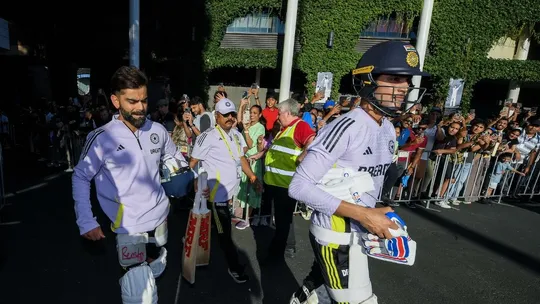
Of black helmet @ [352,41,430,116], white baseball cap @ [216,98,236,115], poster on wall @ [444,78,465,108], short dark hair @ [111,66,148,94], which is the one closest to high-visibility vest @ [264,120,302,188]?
white baseball cap @ [216,98,236,115]

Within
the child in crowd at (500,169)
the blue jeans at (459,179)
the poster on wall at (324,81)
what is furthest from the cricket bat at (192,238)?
the poster on wall at (324,81)

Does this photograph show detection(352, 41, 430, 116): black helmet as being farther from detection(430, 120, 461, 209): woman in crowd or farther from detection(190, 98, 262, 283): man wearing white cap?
detection(430, 120, 461, 209): woman in crowd

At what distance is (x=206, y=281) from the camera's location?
12.7 feet

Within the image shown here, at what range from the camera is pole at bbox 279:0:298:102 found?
14758 millimetres

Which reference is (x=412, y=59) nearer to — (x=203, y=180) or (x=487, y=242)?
(x=203, y=180)

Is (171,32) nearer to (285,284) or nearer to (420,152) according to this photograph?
(420,152)

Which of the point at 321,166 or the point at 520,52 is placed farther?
the point at 520,52

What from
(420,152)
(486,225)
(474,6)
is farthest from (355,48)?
(486,225)

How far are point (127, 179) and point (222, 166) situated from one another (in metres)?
1.42

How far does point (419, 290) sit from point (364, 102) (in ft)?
9.50

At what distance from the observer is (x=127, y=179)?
240 centimetres

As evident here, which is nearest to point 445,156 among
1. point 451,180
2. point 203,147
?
point 451,180

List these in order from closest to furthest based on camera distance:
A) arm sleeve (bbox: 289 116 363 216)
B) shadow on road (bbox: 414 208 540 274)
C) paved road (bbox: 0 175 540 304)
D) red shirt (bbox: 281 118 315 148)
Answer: arm sleeve (bbox: 289 116 363 216) → paved road (bbox: 0 175 540 304) → red shirt (bbox: 281 118 315 148) → shadow on road (bbox: 414 208 540 274)

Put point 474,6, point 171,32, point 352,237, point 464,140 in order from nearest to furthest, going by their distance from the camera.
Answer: point 352,237 < point 464,140 < point 474,6 < point 171,32
